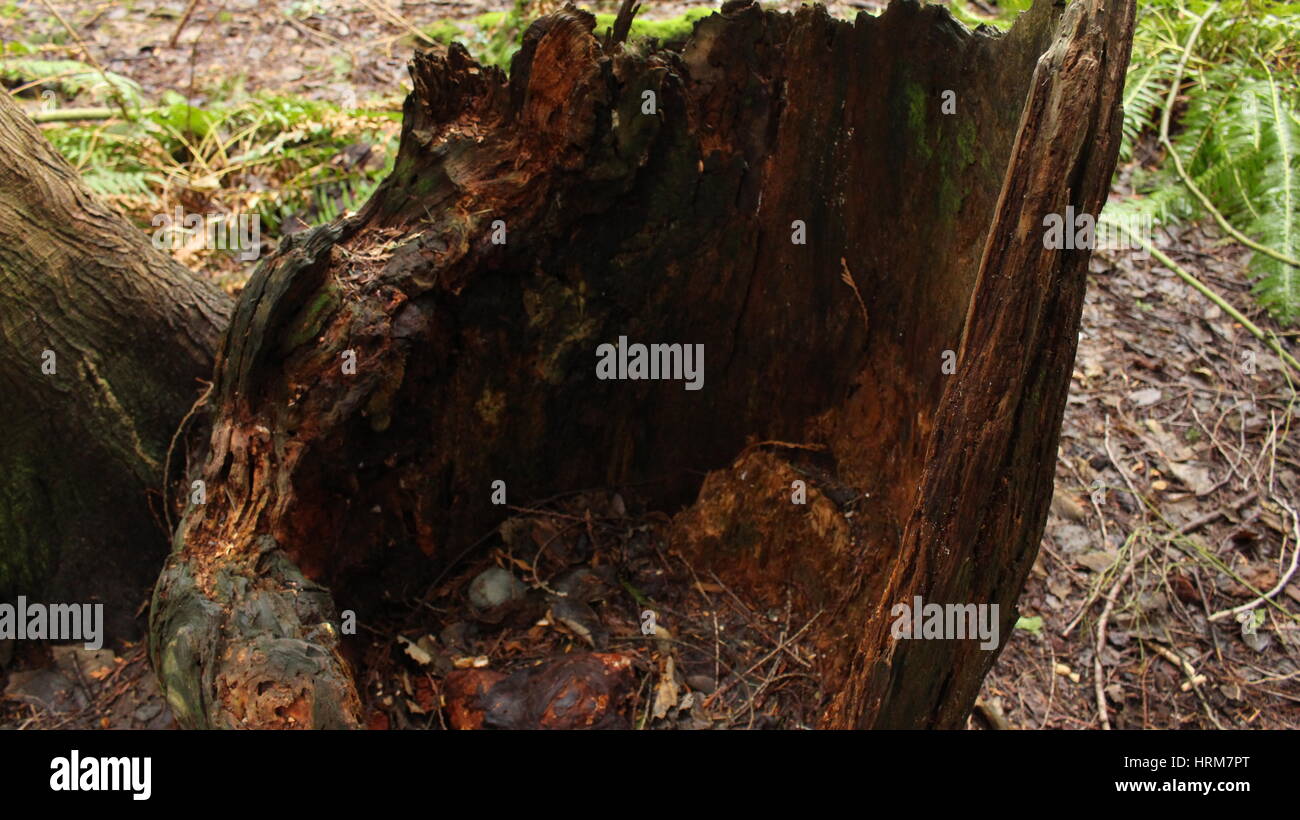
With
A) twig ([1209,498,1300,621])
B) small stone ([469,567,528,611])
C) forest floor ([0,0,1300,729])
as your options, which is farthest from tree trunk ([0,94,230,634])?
twig ([1209,498,1300,621])

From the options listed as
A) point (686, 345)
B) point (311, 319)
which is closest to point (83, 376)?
point (311, 319)

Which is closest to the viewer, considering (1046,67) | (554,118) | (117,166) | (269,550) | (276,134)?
(1046,67)

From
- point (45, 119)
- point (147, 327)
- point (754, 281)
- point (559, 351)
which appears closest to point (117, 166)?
point (45, 119)

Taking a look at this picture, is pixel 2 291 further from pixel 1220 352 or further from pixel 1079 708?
pixel 1220 352

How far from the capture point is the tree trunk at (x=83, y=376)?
293cm

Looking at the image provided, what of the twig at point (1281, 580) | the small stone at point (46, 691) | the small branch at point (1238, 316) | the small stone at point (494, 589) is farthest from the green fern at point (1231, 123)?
the small stone at point (46, 691)

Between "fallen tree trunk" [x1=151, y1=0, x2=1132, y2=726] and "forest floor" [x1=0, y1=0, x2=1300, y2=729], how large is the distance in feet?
0.60

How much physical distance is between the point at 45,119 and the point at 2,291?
2.83 metres

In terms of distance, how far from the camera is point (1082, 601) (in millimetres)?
3693

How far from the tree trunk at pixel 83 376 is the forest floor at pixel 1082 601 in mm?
340

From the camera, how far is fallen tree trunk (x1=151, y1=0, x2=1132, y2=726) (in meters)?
2.11

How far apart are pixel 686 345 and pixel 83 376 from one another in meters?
1.95

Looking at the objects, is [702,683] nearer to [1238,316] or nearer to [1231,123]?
[1238,316]

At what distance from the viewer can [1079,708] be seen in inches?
133
